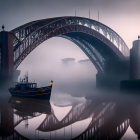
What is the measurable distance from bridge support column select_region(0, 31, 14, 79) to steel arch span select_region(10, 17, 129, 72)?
234 centimetres

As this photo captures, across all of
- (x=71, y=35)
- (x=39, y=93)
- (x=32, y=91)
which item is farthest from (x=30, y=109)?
(x=71, y=35)

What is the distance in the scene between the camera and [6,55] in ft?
99.5

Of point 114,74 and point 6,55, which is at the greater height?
point 6,55

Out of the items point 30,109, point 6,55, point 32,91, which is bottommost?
point 30,109

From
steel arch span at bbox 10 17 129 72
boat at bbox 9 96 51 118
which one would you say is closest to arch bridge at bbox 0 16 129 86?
steel arch span at bbox 10 17 129 72

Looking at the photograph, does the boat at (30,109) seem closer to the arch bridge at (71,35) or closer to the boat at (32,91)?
the boat at (32,91)

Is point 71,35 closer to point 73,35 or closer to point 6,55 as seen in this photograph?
point 73,35

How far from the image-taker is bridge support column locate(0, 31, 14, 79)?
2983cm

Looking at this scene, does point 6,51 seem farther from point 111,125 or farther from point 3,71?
point 111,125

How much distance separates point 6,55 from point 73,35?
81.3 feet

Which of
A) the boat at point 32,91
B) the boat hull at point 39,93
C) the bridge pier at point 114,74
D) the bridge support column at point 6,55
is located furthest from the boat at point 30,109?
the bridge pier at point 114,74

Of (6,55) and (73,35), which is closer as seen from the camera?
(6,55)

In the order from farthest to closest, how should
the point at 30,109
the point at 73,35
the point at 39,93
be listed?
the point at 73,35 < the point at 39,93 < the point at 30,109

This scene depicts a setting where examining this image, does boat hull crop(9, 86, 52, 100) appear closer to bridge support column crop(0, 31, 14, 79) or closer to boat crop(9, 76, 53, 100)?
boat crop(9, 76, 53, 100)
